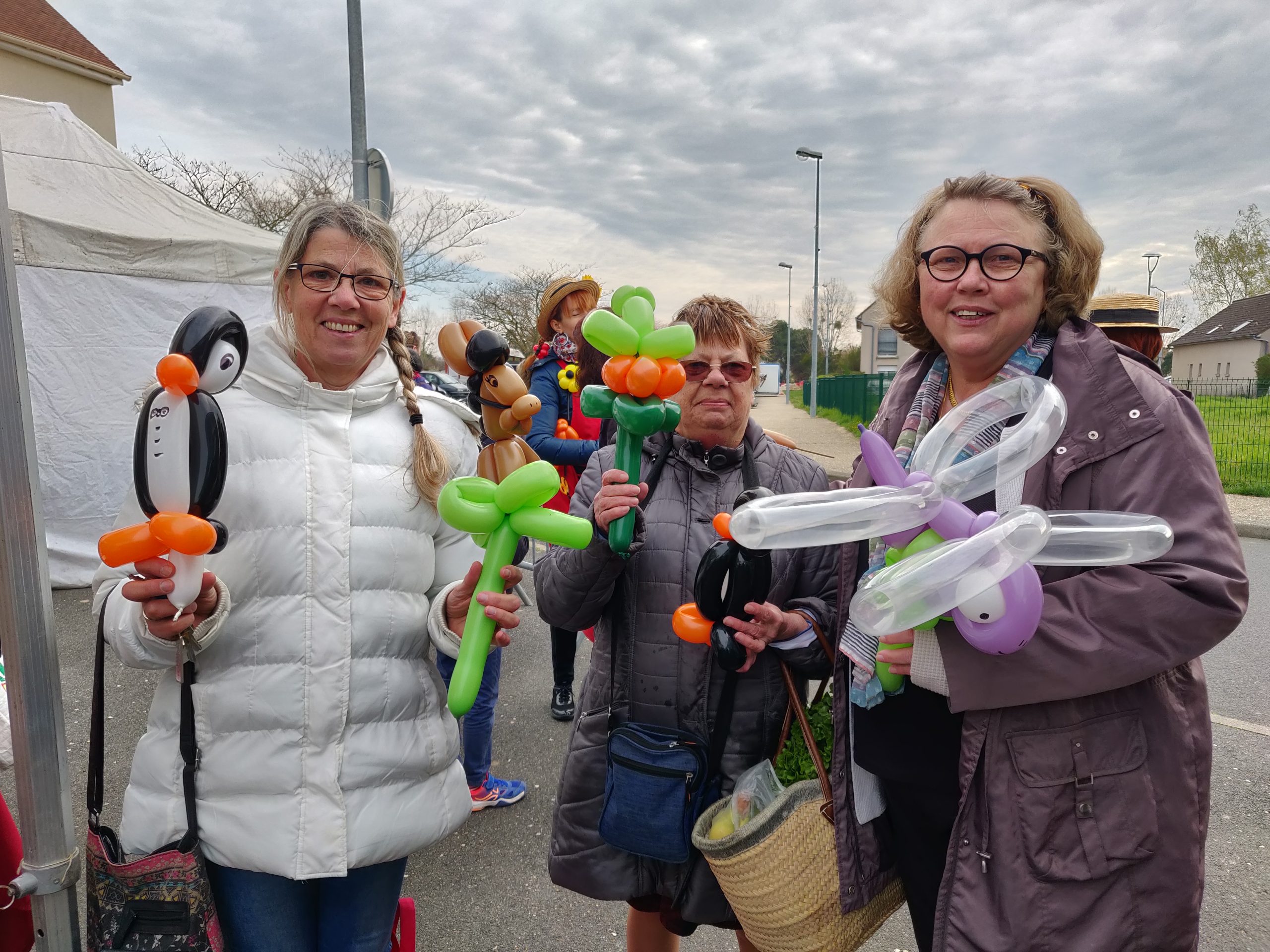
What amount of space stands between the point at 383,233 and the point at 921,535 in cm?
121

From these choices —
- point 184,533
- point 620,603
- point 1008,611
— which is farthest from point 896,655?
point 184,533

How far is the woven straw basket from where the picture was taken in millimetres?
1504

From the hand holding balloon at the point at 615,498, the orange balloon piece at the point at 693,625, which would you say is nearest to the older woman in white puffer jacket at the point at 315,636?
the hand holding balloon at the point at 615,498

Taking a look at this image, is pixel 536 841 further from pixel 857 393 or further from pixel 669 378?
pixel 857 393

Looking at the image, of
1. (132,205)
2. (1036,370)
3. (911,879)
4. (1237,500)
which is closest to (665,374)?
(1036,370)

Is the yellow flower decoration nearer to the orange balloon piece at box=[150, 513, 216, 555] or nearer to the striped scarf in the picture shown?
the striped scarf

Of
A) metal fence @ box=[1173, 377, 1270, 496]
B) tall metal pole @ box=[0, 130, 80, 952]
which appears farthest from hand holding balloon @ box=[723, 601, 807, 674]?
metal fence @ box=[1173, 377, 1270, 496]

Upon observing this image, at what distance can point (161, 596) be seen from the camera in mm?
1261

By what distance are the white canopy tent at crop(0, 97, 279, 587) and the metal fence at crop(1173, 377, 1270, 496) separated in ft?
36.8

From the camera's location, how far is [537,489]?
144cm

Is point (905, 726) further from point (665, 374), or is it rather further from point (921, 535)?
point (665, 374)

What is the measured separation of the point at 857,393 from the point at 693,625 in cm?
2301

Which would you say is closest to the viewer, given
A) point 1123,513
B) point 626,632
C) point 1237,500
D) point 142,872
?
point 1123,513

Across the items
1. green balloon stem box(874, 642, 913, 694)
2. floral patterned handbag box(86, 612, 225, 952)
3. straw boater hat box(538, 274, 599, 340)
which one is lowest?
floral patterned handbag box(86, 612, 225, 952)
